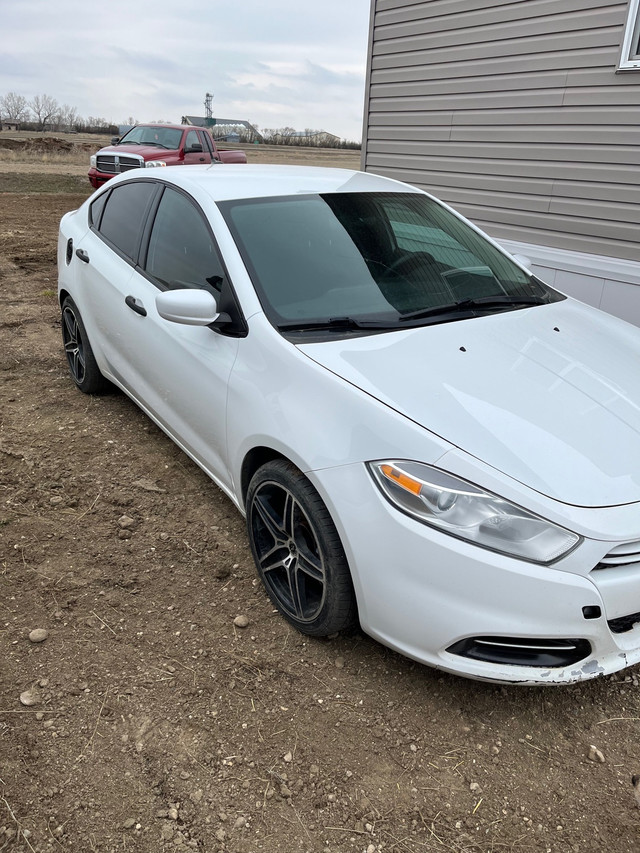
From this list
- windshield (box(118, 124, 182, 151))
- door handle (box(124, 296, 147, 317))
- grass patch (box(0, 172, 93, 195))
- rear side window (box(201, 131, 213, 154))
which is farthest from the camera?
grass patch (box(0, 172, 93, 195))

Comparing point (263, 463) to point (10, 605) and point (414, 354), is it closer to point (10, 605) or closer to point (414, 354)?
point (414, 354)

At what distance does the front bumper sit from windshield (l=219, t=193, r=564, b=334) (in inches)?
34.5

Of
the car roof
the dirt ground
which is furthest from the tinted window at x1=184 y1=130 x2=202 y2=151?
the dirt ground

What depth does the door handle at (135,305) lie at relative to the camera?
3.42m

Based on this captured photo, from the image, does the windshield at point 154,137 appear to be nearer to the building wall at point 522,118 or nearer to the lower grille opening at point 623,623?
the building wall at point 522,118

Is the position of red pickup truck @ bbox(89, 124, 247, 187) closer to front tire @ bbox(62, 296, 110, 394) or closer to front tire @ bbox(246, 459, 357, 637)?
front tire @ bbox(62, 296, 110, 394)

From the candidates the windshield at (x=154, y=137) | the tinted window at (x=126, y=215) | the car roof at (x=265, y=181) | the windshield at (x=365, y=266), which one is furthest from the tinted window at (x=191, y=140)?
the windshield at (x=365, y=266)

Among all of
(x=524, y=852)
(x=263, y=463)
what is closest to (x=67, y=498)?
(x=263, y=463)

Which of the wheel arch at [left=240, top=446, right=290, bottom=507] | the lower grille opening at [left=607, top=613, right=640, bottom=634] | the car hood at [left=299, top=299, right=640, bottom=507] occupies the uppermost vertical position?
the car hood at [left=299, top=299, right=640, bottom=507]

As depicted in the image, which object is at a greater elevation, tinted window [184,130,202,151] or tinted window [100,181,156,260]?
tinted window [184,130,202,151]

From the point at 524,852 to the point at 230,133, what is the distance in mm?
58631

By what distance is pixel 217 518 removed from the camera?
342 cm

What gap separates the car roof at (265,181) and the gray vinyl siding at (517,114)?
2.61 metres

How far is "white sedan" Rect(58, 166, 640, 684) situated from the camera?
2000 mm
